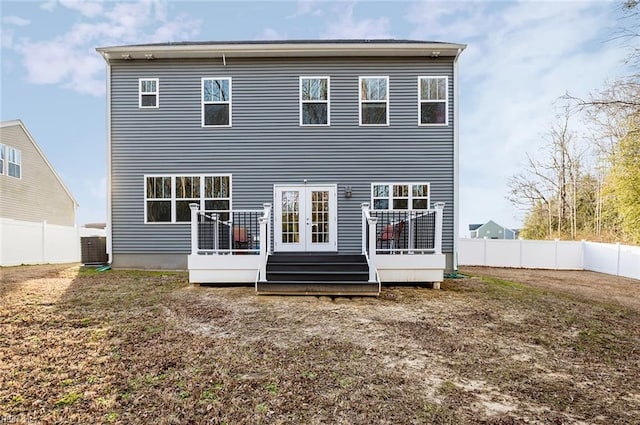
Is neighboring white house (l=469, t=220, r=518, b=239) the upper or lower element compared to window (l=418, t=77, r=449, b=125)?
lower

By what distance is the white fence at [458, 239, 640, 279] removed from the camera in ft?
49.4

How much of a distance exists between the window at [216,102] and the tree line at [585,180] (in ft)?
32.1

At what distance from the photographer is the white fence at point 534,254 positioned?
15062 millimetres

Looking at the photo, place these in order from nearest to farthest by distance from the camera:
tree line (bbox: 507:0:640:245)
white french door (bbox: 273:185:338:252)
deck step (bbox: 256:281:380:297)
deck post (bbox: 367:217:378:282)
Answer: deck step (bbox: 256:281:380:297) → deck post (bbox: 367:217:378:282) → white french door (bbox: 273:185:338:252) → tree line (bbox: 507:0:640:245)

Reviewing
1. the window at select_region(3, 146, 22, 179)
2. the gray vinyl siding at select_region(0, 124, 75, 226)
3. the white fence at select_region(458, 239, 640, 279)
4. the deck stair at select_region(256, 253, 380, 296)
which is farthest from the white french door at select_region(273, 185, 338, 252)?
the window at select_region(3, 146, 22, 179)

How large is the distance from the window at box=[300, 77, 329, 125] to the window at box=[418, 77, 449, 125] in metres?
2.83

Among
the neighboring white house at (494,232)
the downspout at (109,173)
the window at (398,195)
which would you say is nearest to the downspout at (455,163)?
the window at (398,195)

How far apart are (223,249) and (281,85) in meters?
5.26

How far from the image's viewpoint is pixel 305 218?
32.5ft

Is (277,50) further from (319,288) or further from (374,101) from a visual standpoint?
(319,288)

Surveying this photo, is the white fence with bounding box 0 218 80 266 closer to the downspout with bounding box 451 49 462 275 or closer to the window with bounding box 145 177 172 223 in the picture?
the window with bounding box 145 177 172 223

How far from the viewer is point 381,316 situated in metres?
5.57

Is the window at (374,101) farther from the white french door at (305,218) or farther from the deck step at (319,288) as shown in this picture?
the deck step at (319,288)

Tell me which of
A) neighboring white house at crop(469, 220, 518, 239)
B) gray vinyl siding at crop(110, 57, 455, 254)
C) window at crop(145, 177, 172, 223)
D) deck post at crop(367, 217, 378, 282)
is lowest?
neighboring white house at crop(469, 220, 518, 239)
